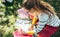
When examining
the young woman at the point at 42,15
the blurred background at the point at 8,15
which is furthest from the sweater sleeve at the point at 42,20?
the blurred background at the point at 8,15

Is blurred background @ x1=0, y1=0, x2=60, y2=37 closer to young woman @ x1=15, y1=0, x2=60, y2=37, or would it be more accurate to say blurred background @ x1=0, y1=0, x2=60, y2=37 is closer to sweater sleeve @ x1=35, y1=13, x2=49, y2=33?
young woman @ x1=15, y1=0, x2=60, y2=37

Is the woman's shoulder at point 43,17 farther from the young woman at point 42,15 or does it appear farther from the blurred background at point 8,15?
the blurred background at point 8,15

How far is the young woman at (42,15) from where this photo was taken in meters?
3.83

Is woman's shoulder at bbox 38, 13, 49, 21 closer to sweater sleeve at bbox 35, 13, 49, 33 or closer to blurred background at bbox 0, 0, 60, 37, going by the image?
sweater sleeve at bbox 35, 13, 49, 33

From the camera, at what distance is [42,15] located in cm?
383

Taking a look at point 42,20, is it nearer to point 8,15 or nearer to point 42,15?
point 42,15

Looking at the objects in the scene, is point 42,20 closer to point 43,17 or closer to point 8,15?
point 43,17

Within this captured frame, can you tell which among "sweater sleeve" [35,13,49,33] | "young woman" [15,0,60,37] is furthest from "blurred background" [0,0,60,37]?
"sweater sleeve" [35,13,49,33]

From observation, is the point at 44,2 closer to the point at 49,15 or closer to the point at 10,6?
the point at 49,15

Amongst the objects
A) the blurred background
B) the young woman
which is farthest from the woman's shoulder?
the blurred background

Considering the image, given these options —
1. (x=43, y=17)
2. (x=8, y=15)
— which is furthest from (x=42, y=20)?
(x=8, y=15)

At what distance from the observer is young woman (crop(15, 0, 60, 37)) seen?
12.6ft

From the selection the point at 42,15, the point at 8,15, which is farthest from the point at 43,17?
the point at 8,15

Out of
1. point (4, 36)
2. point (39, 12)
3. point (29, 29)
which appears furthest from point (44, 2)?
point (4, 36)
